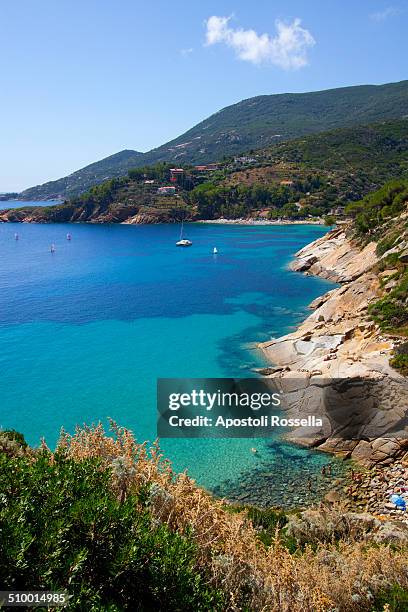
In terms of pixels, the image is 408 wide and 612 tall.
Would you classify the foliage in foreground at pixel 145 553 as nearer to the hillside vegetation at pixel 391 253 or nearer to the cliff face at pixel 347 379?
the cliff face at pixel 347 379

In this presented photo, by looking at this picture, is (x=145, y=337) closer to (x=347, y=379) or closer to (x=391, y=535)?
(x=347, y=379)

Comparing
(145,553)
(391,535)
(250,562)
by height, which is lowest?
(391,535)

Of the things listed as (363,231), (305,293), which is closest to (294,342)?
(305,293)

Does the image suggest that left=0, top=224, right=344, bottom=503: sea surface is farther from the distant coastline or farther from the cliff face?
the distant coastline

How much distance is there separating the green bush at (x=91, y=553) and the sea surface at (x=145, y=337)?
9278mm

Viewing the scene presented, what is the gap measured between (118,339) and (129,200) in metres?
102

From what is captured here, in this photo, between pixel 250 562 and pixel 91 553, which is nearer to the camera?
pixel 91 553

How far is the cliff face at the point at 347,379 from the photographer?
17078 millimetres

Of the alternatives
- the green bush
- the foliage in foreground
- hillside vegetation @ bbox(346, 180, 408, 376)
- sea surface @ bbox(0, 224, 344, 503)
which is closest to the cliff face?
hillside vegetation @ bbox(346, 180, 408, 376)

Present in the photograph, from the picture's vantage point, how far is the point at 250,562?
7023mm

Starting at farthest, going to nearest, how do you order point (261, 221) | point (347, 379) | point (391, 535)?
point (261, 221)
point (347, 379)
point (391, 535)

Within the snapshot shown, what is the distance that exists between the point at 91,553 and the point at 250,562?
2.65m

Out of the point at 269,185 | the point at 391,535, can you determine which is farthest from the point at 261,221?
the point at 391,535

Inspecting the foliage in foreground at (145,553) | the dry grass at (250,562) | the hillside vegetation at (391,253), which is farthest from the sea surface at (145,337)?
the foliage in foreground at (145,553)
